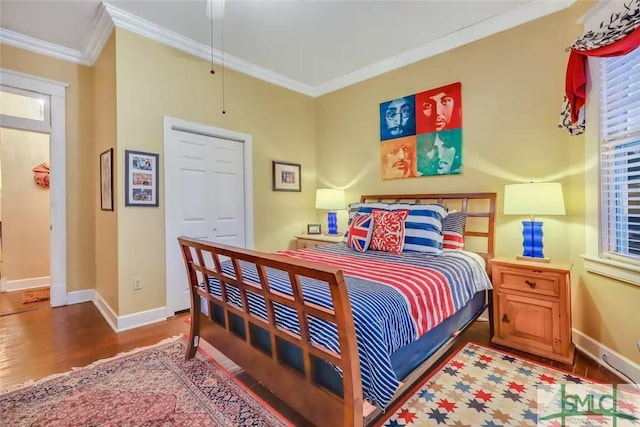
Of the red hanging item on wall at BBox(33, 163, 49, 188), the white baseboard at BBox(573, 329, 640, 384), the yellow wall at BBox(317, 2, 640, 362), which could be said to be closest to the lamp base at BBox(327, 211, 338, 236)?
the yellow wall at BBox(317, 2, 640, 362)

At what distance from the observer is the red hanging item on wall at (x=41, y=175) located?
4289 mm

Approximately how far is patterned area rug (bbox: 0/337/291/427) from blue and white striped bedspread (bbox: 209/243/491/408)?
0.54 m

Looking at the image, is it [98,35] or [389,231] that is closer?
[389,231]

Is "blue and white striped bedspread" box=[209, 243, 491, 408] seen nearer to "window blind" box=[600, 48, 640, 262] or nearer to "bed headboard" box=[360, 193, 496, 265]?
"bed headboard" box=[360, 193, 496, 265]

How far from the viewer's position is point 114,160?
2.84 m

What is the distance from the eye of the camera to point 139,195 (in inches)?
114

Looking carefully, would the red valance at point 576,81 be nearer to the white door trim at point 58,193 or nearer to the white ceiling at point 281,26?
the white ceiling at point 281,26

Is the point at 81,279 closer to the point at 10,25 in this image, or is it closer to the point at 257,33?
the point at 10,25

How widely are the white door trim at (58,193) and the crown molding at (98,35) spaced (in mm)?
438

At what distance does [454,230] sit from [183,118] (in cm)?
299

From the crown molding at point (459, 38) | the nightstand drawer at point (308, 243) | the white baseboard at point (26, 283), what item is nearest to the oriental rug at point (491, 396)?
the nightstand drawer at point (308, 243)

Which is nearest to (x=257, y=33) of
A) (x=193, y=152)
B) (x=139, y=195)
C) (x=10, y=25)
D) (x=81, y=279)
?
(x=193, y=152)

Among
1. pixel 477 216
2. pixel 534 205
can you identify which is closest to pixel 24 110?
pixel 477 216

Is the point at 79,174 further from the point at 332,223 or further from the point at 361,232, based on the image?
the point at 361,232
